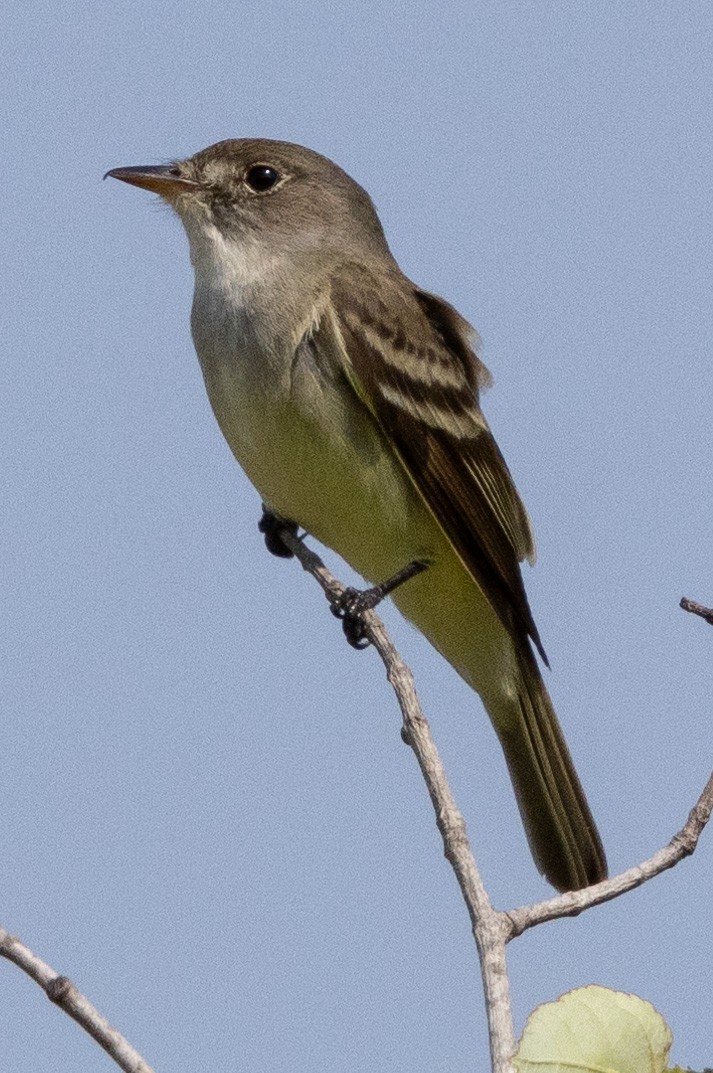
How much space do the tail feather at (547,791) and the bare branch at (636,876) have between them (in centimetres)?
315

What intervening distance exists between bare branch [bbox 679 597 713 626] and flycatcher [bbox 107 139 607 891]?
93.4 inches

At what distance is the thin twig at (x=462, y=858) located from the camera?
2914 mm

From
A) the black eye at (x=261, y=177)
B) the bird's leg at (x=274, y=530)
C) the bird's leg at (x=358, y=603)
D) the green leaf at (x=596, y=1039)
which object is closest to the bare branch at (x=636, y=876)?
the green leaf at (x=596, y=1039)

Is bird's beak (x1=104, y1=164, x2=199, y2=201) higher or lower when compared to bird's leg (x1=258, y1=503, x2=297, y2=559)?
higher

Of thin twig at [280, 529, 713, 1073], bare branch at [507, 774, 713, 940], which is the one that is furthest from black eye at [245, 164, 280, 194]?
bare branch at [507, 774, 713, 940]

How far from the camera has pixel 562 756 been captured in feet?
21.9

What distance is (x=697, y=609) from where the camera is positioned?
341cm

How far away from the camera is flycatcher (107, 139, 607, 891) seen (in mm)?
5723

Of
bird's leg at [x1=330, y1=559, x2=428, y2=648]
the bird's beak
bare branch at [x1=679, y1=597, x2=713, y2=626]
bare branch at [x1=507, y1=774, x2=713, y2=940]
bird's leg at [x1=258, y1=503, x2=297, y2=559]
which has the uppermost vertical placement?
the bird's beak

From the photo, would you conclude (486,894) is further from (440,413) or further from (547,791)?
(547,791)

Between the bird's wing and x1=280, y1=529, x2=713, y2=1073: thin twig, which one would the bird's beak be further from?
x1=280, y1=529, x2=713, y2=1073: thin twig

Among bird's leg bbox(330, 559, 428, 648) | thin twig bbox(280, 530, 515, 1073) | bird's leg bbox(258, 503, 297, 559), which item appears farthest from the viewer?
bird's leg bbox(258, 503, 297, 559)

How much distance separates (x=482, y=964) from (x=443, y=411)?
141 inches

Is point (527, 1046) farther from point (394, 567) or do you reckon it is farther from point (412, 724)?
point (394, 567)
